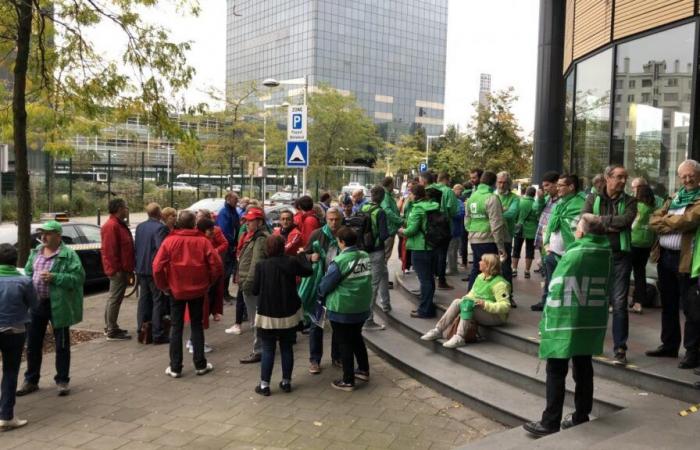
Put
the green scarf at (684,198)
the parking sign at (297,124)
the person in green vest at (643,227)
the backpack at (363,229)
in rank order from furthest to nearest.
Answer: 1. the parking sign at (297,124)
2. the backpack at (363,229)
3. the person in green vest at (643,227)
4. the green scarf at (684,198)

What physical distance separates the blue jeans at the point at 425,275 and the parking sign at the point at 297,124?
573 cm

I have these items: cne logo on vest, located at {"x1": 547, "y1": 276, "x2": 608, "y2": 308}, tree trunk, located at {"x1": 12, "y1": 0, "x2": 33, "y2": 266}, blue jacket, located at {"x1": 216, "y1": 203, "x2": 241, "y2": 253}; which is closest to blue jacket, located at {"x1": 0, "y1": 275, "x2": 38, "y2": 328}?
tree trunk, located at {"x1": 12, "y1": 0, "x2": 33, "y2": 266}

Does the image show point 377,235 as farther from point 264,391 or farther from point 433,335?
point 264,391

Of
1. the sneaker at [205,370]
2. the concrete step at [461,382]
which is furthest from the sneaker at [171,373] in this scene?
the concrete step at [461,382]

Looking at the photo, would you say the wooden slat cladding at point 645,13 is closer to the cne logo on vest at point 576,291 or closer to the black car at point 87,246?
the cne logo on vest at point 576,291

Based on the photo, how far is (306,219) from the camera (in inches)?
321

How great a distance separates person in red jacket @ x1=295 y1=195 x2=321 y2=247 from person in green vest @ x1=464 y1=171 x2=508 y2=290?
2135 mm

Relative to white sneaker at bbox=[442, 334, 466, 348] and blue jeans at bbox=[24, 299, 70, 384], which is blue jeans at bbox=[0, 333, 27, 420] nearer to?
blue jeans at bbox=[24, 299, 70, 384]

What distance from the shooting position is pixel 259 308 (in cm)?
581

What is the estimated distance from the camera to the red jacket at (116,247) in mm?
7723

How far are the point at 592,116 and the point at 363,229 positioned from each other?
6163 mm

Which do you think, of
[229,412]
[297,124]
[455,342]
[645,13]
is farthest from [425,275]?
[297,124]

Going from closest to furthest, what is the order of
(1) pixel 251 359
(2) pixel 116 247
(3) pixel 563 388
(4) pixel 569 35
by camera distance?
(3) pixel 563 388
(1) pixel 251 359
(2) pixel 116 247
(4) pixel 569 35

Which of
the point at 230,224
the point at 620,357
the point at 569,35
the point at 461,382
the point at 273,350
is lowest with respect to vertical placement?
the point at 461,382
